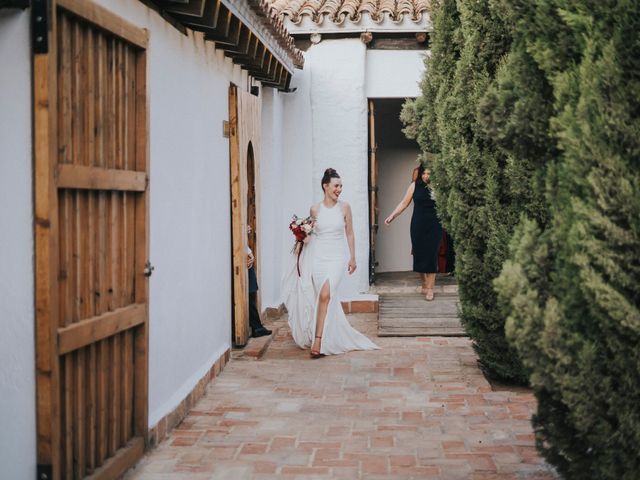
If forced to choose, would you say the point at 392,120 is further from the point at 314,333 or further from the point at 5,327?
the point at 5,327

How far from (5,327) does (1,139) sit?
2.61 ft

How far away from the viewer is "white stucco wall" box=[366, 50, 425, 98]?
487 inches

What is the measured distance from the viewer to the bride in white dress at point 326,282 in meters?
9.55

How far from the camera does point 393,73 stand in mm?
12367

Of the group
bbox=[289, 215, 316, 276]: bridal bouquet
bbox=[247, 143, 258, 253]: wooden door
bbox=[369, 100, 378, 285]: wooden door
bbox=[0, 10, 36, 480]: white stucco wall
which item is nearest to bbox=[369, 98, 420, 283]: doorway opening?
bbox=[369, 100, 378, 285]: wooden door

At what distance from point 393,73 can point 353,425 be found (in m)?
6.73

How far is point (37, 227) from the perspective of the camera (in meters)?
4.08

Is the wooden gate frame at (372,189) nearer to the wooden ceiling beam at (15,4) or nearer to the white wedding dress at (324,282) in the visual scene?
A: the white wedding dress at (324,282)

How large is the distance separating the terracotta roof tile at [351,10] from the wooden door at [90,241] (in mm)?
6944

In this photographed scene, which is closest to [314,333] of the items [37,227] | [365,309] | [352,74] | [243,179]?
[243,179]

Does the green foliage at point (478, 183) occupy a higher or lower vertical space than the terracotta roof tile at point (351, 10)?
lower

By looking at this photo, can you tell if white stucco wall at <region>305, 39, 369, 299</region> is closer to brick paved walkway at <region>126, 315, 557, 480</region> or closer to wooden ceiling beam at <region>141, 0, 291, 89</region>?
wooden ceiling beam at <region>141, 0, 291, 89</region>

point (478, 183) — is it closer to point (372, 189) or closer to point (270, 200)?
point (270, 200)

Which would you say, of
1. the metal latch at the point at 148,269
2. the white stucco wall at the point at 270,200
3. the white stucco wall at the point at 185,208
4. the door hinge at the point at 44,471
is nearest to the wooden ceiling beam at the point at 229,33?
the white stucco wall at the point at 185,208
